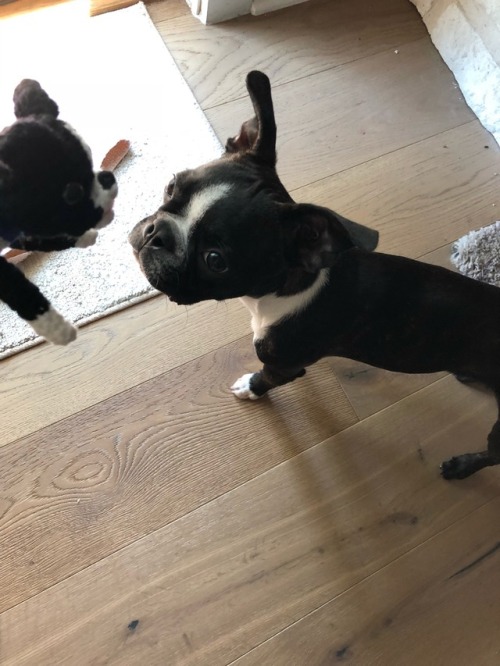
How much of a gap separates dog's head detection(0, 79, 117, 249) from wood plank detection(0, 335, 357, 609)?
2.92ft

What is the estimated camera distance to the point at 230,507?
1.75 metres

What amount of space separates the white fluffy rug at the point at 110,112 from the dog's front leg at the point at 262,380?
43 cm

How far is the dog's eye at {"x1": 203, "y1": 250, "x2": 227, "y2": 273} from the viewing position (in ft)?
4.16

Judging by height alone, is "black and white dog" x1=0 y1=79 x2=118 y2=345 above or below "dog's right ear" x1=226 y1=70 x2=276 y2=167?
above

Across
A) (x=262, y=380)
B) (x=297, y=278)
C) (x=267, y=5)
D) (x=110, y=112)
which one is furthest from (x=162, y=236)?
(x=267, y=5)

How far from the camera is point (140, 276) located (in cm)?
196

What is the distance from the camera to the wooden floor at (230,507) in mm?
1614

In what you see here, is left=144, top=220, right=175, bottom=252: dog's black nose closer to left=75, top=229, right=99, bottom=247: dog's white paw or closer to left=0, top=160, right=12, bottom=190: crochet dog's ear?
left=75, top=229, right=99, bottom=247: dog's white paw

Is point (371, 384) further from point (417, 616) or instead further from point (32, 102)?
point (32, 102)

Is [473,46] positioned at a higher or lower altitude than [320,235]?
lower

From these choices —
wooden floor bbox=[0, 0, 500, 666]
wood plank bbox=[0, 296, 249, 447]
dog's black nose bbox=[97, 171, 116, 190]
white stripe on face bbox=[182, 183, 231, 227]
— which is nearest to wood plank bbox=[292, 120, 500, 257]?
wooden floor bbox=[0, 0, 500, 666]

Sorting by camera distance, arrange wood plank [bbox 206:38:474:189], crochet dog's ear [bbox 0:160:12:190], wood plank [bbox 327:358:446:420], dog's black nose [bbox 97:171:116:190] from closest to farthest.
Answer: crochet dog's ear [bbox 0:160:12:190] < dog's black nose [bbox 97:171:116:190] < wood plank [bbox 327:358:446:420] < wood plank [bbox 206:38:474:189]

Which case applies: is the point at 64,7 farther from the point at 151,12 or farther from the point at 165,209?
the point at 165,209

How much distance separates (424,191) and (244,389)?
105cm
